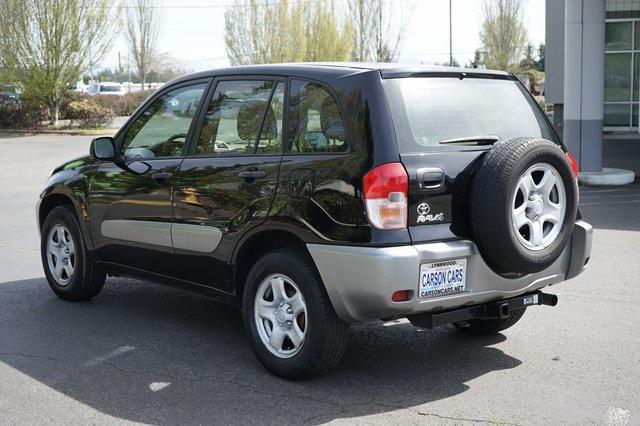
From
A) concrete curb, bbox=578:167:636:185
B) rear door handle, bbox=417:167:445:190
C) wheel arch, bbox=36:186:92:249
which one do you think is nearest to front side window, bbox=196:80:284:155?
rear door handle, bbox=417:167:445:190

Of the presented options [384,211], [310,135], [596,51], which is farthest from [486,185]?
[596,51]

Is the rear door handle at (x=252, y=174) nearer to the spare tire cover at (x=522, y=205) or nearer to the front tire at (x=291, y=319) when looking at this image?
the front tire at (x=291, y=319)

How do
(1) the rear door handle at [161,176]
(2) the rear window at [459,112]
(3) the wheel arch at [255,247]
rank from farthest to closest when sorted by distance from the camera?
1. (1) the rear door handle at [161,176]
2. (3) the wheel arch at [255,247]
3. (2) the rear window at [459,112]

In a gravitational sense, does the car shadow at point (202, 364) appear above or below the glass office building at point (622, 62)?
below

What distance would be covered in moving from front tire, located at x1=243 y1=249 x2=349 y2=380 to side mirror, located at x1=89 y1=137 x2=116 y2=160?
1688mm

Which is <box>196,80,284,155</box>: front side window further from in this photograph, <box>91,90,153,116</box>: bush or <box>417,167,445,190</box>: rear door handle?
<box>91,90,153,116</box>: bush

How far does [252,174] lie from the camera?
16.4 ft

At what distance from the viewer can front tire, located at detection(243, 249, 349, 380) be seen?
4637 mm

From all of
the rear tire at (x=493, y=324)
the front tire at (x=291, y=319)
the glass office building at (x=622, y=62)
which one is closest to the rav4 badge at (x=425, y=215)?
the front tire at (x=291, y=319)

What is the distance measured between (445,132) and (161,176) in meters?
1.98

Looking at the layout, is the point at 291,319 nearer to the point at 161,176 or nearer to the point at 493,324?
the point at 161,176

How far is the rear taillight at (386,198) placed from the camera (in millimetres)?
4387

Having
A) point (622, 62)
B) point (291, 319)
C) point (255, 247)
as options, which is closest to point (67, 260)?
point (255, 247)

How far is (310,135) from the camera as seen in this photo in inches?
190
